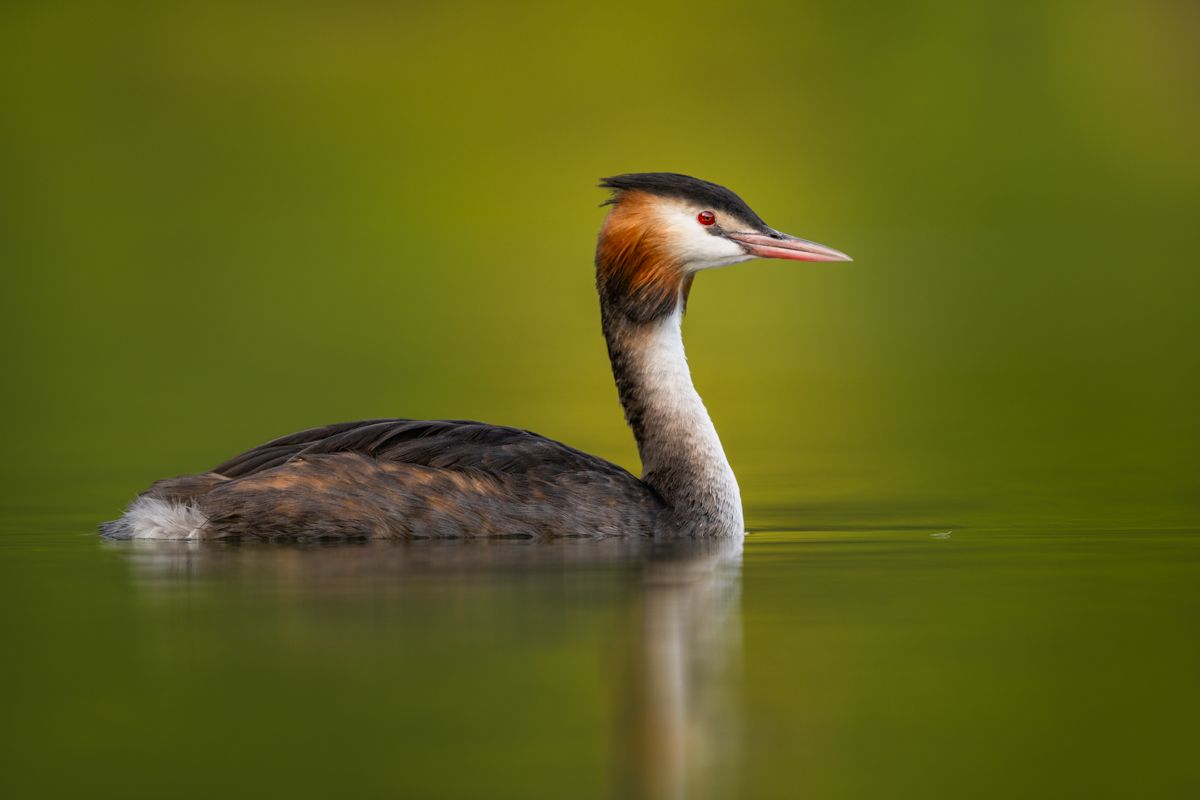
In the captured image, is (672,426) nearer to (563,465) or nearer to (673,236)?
(563,465)

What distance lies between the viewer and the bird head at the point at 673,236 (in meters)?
10.3

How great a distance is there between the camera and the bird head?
10.3 m

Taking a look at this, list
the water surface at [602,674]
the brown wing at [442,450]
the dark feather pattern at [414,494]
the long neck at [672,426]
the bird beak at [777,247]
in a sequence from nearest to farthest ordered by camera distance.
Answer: the water surface at [602,674]
the dark feather pattern at [414,494]
the brown wing at [442,450]
the long neck at [672,426]
the bird beak at [777,247]

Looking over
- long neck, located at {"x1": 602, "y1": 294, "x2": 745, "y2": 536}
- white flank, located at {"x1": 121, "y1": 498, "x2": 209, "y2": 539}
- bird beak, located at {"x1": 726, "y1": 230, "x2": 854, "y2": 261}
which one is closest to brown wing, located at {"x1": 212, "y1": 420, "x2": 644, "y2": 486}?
long neck, located at {"x1": 602, "y1": 294, "x2": 745, "y2": 536}

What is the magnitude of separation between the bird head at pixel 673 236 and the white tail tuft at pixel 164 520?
2390 mm

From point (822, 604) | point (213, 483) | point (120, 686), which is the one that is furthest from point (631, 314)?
point (120, 686)

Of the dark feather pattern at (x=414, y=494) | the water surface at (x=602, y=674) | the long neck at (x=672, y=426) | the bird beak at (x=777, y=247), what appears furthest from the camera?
the bird beak at (x=777, y=247)

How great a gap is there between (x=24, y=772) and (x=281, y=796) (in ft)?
2.48

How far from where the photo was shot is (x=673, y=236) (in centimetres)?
1032

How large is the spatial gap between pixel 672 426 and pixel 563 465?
661mm

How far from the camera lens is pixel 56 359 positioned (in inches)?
960

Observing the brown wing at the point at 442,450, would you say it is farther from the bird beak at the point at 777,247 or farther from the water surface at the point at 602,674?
the bird beak at the point at 777,247

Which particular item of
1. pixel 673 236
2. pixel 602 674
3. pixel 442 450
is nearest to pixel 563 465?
pixel 442 450

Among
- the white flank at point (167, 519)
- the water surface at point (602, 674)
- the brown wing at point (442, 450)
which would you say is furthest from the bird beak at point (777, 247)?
the white flank at point (167, 519)
